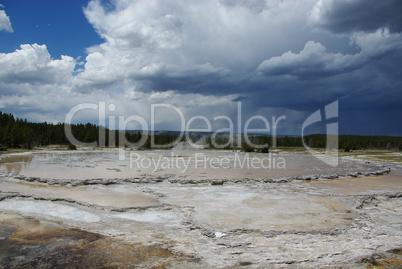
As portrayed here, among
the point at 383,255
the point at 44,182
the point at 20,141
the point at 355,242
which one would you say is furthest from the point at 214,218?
the point at 20,141

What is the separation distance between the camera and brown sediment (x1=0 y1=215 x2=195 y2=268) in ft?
17.7

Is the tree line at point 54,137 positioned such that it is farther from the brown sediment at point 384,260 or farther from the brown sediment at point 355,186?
the brown sediment at point 384,260

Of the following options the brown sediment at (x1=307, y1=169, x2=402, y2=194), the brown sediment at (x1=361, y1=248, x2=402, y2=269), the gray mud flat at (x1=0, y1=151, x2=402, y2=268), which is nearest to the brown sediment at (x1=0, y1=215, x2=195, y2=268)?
the gray mud flat at (x1=0, y1=151, x2=402, y2=268)

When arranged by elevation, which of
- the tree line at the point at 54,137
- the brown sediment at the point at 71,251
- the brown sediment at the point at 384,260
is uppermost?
the tree line at the point at 54,137

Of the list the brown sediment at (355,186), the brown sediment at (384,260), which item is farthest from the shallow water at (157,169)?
the brown sediment at (384,260)

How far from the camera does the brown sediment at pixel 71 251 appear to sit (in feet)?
17.7

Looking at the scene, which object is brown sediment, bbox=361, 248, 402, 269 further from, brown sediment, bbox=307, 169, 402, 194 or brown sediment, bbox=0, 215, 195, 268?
brown sediment, bbox=307, 169, 402, 194

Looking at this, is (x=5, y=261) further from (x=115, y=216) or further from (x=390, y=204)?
(x=390, y=204)

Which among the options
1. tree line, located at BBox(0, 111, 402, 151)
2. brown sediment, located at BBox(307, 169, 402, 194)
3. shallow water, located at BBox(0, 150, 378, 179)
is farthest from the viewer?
tree line, located at BBox(0, 111, 402, 151)

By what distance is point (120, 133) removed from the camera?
9262 centimetres

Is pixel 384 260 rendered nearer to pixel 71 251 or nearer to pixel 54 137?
pixel 71 251

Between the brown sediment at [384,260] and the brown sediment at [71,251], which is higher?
the brown sediment at [71,251]

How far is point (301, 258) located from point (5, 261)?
19.6 ft

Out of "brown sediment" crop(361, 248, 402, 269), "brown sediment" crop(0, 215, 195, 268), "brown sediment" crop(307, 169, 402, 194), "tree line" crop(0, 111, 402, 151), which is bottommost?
"brown sediment" crop(307, 169, 402, 194)
